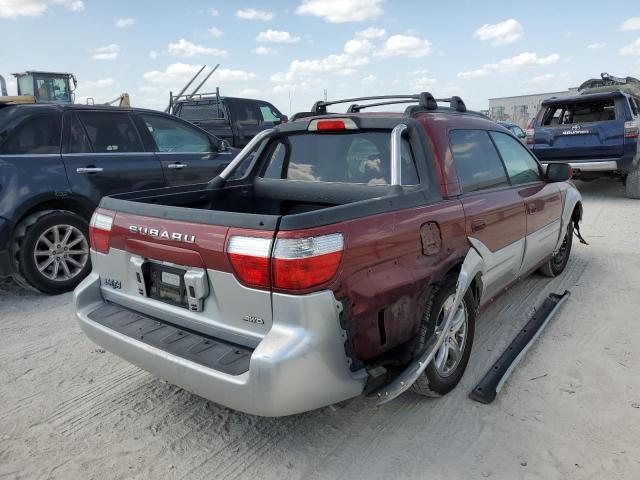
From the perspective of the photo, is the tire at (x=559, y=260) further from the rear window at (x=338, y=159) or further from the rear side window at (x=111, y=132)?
the rear side window at (x=111, y=132)

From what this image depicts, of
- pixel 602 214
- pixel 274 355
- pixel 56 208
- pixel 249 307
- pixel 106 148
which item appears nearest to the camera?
pixel 274 355

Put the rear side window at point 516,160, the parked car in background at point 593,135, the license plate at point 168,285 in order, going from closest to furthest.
→ 1. the license plate at point 168,285
2. the rear side window at point 516,160
3. the parked car in background at point 593,135

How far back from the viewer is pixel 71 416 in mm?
2848

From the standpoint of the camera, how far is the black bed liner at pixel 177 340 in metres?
2.24

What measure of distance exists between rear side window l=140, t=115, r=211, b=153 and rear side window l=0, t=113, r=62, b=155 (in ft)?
3.49

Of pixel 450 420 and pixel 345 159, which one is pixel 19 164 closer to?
pixel 345 159

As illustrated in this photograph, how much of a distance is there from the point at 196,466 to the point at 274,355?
0.84 metres

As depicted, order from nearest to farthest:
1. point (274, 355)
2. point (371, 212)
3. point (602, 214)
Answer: point (274, 355), point (371, 212), point (602, 214)

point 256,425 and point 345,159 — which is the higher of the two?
point 345,159

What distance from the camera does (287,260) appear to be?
2.07 m

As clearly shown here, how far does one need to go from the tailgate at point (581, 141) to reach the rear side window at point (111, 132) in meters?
7.44

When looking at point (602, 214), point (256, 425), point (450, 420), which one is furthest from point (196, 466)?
point (602, 214)

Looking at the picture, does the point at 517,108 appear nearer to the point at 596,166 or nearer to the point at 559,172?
the point at 596,166

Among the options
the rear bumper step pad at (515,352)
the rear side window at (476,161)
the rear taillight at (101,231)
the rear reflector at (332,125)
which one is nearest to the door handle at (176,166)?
the rear reflector at (332,125)
